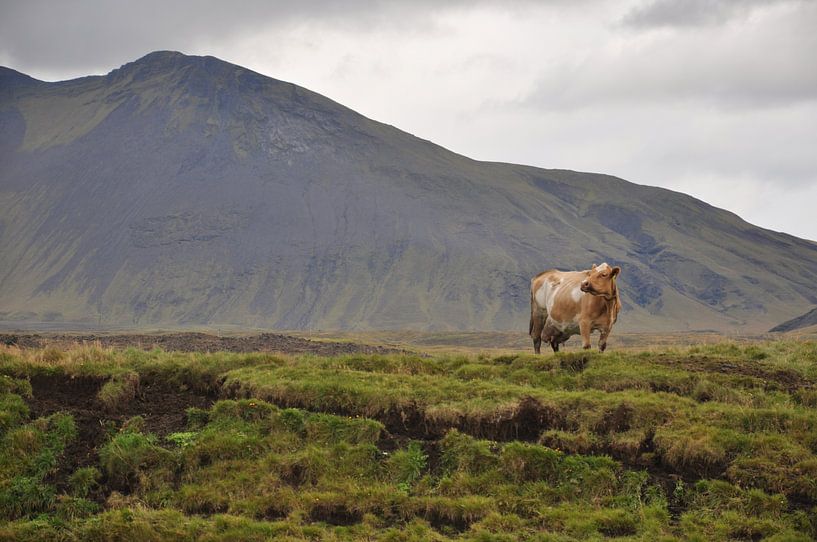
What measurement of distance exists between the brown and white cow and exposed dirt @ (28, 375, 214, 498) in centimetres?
1087

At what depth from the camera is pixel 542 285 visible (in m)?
28.7

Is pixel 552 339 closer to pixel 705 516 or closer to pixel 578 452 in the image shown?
pixel 578 452

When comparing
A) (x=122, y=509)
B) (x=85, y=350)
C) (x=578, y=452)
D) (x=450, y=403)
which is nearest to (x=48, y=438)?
(x=122, y=509)

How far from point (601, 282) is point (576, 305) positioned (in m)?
1.21

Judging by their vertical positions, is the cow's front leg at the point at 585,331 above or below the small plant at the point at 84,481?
above

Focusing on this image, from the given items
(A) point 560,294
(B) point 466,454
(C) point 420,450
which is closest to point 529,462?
(B) point 466,454

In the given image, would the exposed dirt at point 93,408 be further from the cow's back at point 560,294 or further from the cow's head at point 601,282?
the cow's head at point 601,282

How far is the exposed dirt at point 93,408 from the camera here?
20.1 metres

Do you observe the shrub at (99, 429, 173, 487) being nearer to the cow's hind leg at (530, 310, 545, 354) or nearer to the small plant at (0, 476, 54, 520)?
the small plant at (0, 476, 54, 520)

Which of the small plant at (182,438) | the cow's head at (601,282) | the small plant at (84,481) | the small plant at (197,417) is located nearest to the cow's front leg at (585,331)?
the cow's head at (601,282)

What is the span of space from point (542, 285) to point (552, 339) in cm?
195

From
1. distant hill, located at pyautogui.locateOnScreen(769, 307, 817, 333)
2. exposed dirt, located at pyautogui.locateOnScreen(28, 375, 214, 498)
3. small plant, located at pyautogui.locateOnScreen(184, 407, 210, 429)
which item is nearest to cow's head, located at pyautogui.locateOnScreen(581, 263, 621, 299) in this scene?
exposed dirt, located at pyautogui.locateOnScreen(28, 375, 214, 498)

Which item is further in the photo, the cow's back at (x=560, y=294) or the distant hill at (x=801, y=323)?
the distant hill at (x=801, y=323)

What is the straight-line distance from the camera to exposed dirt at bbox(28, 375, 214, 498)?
66.1 feet
